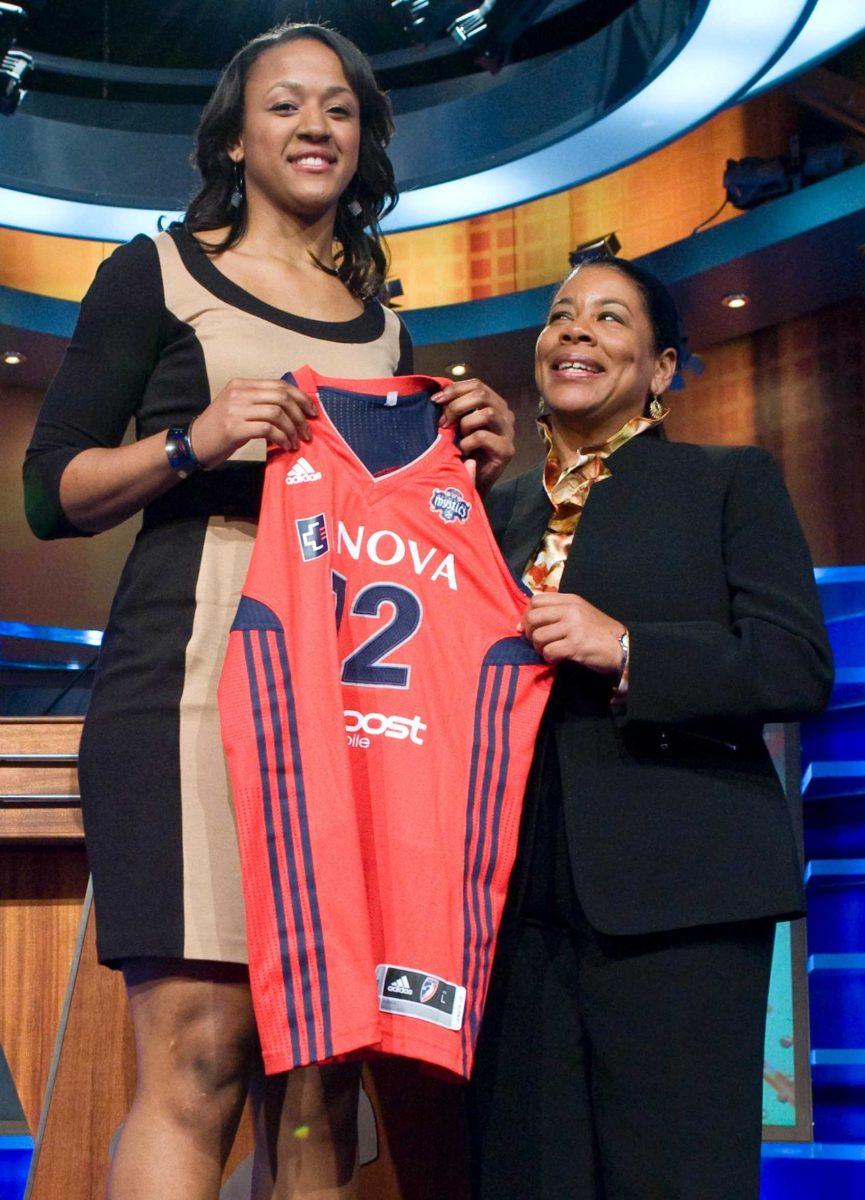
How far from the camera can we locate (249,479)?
1.65 metres

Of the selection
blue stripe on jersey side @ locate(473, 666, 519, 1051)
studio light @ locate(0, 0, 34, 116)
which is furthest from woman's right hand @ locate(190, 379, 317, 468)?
studio light @ locate(0, 0, 34, 116)

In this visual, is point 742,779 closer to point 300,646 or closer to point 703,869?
point 703,869

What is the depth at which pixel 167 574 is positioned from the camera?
5.10 feet

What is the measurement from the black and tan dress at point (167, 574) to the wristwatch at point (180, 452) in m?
0.10

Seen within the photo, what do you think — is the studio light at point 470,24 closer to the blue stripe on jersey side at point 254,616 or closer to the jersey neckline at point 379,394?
the jersey neckline at point 379,394

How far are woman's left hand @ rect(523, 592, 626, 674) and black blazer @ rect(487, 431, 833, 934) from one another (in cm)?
4

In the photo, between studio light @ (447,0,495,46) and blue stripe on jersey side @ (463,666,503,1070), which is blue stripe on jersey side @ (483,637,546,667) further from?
studio light @ (447,0,495,46)

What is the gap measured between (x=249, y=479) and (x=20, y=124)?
19.2ft

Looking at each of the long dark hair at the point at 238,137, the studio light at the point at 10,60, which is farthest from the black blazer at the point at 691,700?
the studio light at the point at 10,60

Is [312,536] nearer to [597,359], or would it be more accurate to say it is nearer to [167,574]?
[167,574]

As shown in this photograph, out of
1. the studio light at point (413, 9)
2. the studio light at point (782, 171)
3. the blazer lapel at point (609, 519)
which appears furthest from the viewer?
the studio light at point (782, 171)

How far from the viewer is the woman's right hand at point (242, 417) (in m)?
1.49

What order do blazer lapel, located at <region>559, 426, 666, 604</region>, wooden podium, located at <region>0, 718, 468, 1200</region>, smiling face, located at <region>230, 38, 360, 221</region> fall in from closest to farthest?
smiling face, located at <region>230, 38, 360, 221</region>
blazer lapel, located at <region>559, 426, 666, 604</region>
wooden podium, located at <region>0, 718, 468, 1200</region>

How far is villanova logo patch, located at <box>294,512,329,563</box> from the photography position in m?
1.57
